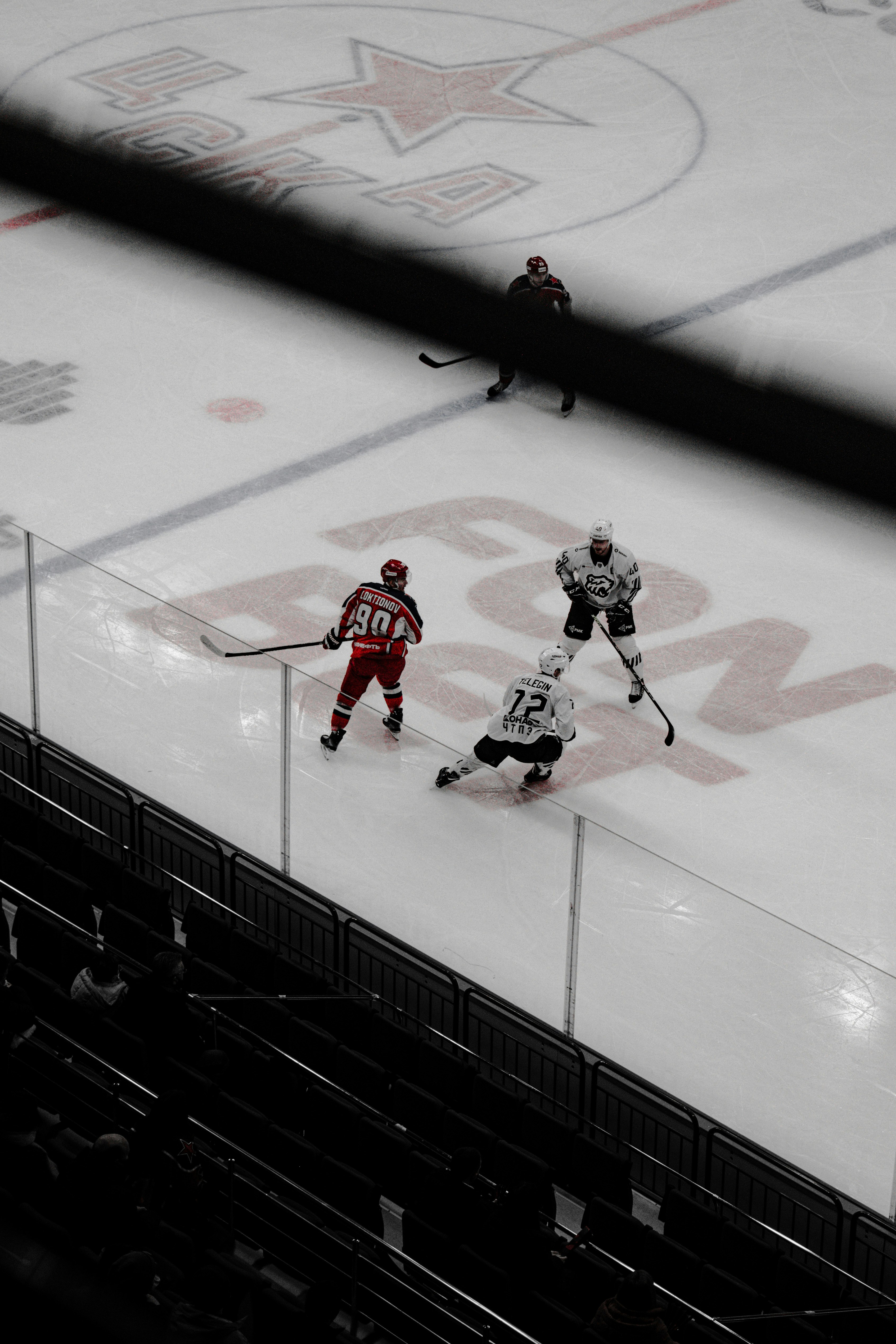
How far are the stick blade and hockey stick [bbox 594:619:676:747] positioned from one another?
2.82 metres

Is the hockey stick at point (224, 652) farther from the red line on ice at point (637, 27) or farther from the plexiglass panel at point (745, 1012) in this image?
the red line on ice at point (637, 27)

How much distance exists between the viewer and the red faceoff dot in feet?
40.5

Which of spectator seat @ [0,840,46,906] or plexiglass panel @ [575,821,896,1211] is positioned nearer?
plexiglass panel @ [575,821,896,1211]

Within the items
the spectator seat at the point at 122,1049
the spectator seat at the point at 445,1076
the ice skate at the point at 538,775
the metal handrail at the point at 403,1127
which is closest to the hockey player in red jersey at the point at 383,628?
the ice skate at the point at 538,775

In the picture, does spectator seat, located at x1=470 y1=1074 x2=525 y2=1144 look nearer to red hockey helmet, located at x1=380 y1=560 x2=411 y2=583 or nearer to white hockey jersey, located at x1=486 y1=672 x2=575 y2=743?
white hockey jersey, located at x1=486 y1=672 x2=575 y2=743

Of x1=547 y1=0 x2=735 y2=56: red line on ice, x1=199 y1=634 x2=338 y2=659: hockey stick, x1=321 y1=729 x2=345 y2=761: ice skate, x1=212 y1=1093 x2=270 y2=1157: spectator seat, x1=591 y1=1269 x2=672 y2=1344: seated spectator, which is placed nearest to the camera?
x1=591 y1=1269 x2=672 y2=1344: seated spectator

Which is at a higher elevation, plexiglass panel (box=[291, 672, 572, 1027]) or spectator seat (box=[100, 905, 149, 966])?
plexiglass panel (box=[291, 672, 572, 1027])

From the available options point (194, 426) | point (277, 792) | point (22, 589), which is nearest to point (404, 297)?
point (277, 792)

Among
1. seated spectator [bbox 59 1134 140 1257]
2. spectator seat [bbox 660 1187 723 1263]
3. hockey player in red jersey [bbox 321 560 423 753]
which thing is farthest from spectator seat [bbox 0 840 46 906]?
seated spectator [bbox 59 1134 140 1257]

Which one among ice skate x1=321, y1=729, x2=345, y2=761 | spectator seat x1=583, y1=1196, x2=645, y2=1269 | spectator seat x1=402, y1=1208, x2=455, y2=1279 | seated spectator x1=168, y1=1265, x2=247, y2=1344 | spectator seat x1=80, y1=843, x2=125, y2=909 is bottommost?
spectator seat x1=80, y1=843, x2=125, y2=909

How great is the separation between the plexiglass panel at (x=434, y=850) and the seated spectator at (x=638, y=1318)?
1.73 m

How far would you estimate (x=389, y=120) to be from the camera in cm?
1800

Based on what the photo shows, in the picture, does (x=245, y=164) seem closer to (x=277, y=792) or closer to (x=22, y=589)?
(x=22, y=589)

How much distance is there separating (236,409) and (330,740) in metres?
6.31
